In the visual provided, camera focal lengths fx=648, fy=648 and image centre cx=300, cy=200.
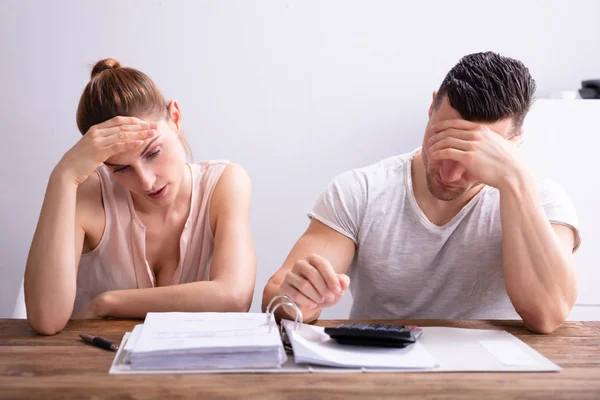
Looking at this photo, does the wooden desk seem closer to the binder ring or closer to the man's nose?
the binder ring

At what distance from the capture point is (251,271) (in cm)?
143

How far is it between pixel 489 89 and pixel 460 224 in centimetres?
33

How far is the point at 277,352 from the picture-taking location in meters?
0.96

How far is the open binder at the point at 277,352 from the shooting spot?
94cm

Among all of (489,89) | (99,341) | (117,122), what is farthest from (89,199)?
(489,89)

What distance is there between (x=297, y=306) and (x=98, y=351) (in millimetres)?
344

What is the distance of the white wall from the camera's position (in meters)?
2.45

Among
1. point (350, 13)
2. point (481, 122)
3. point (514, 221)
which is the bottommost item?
point (514, 221)

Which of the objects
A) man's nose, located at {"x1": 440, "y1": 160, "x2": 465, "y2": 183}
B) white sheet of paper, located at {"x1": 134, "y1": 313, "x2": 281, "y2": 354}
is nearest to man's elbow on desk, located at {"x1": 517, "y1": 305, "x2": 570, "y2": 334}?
man's nose, located at {"x1": 440, "y1": 160, "x2": 465, "y2": 183}

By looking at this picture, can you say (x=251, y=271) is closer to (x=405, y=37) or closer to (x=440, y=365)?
(x=440, y=365)

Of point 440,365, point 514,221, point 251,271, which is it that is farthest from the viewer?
point 251,271

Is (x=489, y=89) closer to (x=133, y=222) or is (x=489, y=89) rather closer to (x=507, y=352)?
(x=507, y=352)

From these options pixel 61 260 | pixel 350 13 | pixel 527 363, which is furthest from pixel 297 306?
pixel 350 13

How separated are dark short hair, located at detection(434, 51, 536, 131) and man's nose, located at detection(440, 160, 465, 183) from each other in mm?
100
